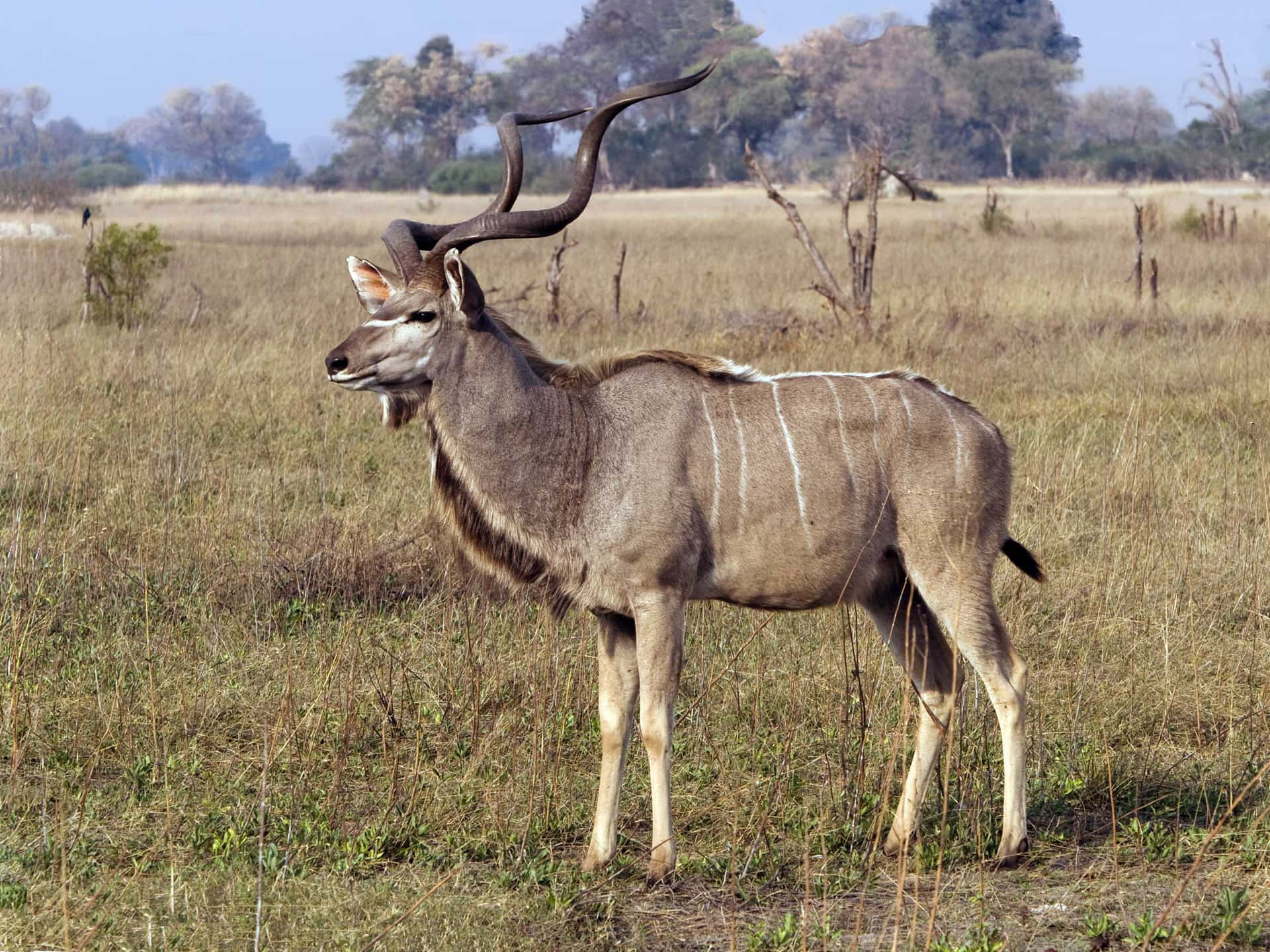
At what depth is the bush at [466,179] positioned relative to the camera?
5375cm

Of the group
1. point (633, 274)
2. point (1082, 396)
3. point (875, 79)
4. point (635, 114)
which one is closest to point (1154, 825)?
point (1082, 396)

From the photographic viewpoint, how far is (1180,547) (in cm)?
631

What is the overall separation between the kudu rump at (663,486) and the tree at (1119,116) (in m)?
86.6

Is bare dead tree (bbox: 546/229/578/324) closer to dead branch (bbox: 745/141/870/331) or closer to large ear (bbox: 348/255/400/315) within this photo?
dead branch (bbox: 745/141/870/331)

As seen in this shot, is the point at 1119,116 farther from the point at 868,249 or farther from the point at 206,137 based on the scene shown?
the point at 868,249

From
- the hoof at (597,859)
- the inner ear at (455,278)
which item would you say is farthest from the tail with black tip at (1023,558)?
the inner ear at (455,278)

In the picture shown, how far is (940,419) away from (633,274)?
43.9 ft

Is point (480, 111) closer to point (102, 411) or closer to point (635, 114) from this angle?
point (635, 114)

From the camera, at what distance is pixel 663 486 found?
13.1ft

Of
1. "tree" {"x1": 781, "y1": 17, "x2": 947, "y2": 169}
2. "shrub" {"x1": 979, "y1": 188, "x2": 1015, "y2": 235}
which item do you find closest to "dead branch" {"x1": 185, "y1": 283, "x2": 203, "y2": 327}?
"shrub" {"x1": 979, "y1": 188, "x2": 1015, "y2": 235}

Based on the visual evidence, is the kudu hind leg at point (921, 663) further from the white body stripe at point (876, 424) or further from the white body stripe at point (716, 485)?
the white body stripe at point (716, 485)

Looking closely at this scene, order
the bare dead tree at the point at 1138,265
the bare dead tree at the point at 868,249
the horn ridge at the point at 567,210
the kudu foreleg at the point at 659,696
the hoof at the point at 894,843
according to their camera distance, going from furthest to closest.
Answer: the bare dead tree at the point at 1138,265 → the bare dead tree at the point at 868,249 → the hoof at the point at 894,843 → the horn ridge at the point at 567,210 → the kudu foreleg at the point at 659,696

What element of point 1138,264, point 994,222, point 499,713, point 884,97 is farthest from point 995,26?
point 499,713

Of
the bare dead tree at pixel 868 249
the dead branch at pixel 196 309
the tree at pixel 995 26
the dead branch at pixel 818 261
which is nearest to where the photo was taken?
the dead branch at pixel 818 261
